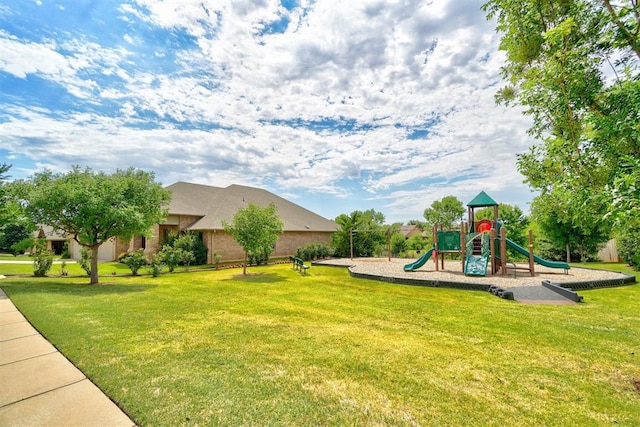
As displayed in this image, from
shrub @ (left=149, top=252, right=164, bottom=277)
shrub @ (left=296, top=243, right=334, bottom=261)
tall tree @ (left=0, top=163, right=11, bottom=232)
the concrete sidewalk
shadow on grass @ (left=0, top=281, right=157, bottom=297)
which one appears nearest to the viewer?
the concrete sidewalk

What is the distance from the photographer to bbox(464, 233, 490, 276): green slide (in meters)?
13.6

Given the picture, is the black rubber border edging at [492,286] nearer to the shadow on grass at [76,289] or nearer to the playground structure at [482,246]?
the playground structure at [482,246]

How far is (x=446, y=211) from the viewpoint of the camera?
58906mm

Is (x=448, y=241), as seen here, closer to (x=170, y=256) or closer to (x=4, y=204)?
(x=170, y=256)

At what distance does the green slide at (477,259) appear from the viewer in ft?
44.7

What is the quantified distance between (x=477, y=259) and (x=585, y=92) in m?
12.3

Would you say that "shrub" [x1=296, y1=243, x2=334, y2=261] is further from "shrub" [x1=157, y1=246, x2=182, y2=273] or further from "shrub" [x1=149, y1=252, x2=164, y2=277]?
"shrub" [x1=149, y1=252, x2=164, y2=277]

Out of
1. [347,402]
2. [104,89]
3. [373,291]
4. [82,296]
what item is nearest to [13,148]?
[104,89]

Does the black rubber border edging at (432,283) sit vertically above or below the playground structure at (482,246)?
below

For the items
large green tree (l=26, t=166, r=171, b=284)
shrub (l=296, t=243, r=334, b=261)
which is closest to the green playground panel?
shrub (l=296, t=243, r=334, b=261)

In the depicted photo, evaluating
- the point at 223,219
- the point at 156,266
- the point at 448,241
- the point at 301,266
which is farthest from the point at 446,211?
the point at 156,266

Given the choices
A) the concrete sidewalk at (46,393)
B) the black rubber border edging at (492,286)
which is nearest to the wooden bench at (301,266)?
the black rubber border edging at (492,286)

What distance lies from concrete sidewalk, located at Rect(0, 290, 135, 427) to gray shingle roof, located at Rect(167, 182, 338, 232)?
1780cm

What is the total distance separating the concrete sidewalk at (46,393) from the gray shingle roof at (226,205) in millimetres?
17802
